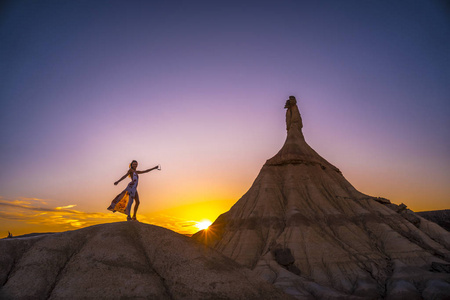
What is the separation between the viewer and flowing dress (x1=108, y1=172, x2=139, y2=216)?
13.5 metres

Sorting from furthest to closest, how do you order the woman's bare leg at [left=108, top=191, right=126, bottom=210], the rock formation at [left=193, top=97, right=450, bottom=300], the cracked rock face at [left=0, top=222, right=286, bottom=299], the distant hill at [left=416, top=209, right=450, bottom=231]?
1. the distant hill at [left=416, top=209, right=450, bottom=231]
2. the rock formation at [left=193, top=97, right=450, bottom=300]
3. the woman's bare leg at [left=108, top=191, right=126, bottom=210]
4. the cracked rock face at [left=0, top=222, right=286, bottom=299]

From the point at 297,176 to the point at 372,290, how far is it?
28676mm

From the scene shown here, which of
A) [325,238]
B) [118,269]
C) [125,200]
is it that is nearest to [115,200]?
[125,200]

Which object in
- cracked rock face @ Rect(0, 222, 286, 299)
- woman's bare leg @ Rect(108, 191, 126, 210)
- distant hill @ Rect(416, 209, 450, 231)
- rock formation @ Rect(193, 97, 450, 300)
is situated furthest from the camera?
distant hill @ Rect(416, 209, 450, 231)

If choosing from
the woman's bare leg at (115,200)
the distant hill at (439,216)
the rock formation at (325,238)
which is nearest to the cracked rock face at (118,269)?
the woman's bare leg at (115,200)

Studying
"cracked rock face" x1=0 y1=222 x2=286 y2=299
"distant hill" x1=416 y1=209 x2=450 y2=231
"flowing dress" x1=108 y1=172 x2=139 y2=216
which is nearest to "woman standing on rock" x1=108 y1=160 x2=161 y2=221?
"flowing dress" x1=108 y1=172 x2=139 y2=216

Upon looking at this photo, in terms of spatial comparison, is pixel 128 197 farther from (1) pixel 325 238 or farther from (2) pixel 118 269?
(1) pixel 325 238

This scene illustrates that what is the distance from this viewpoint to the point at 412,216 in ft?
202

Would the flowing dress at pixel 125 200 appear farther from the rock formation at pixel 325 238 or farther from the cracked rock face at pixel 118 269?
the rock formation at pixel 325 238

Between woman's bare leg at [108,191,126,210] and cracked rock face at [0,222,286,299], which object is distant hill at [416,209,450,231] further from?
woman's bare leg at [108,191,126,210]

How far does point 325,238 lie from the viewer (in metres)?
48.3

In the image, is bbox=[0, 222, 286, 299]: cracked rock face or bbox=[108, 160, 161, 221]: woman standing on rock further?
bbox=[108, 160, 161, 221]: woman standing on rock

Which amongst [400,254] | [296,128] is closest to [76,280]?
[400,254]

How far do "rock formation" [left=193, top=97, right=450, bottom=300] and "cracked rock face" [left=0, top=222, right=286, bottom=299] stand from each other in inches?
1124
